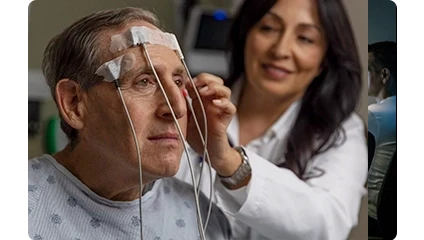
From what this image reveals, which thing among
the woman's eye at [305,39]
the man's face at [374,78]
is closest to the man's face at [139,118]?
the woman's eye at [305,39]

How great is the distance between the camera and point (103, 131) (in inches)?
49.9

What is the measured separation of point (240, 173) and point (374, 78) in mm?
360

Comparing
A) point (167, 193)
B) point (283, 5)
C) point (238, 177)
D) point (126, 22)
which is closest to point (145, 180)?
point (167, 193)

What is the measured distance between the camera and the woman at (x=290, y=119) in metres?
1.39

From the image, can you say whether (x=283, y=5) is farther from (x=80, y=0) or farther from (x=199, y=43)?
(x=80, y=0)

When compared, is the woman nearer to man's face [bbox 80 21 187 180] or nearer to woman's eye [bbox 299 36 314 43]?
woman's eye [bbox 299 36 314 43]

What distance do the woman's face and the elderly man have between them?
0.60ft

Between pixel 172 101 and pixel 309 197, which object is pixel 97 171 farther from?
pixel 309 197

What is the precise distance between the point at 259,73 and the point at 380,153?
33cm

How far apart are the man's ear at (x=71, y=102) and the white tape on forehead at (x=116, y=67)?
52 mm

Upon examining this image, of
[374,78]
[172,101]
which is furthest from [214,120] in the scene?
[374,78]

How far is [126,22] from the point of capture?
4.17 ft

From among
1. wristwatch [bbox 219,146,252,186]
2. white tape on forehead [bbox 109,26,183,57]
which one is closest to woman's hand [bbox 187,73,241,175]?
wristwatch [bbox 219,146,252,186]

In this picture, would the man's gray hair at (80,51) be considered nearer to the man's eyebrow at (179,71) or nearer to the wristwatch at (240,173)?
the man's eyebrow at (179,71)
